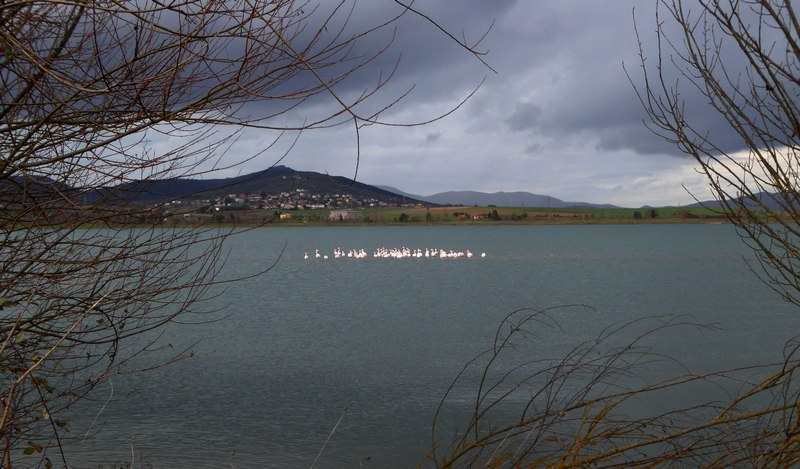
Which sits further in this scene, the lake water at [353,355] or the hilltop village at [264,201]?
the lake water at [353,355]

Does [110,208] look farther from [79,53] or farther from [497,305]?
[497,305]

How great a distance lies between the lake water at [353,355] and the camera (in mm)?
11602

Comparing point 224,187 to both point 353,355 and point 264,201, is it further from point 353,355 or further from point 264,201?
point 353,355

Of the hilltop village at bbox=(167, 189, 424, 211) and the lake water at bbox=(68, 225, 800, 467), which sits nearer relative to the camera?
the hilltop village at bbox=(167, 189, 424, 211)

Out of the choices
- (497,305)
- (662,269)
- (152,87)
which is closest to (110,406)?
(152,87)

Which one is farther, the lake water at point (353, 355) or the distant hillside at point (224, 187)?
the lake water at point (353, 355)

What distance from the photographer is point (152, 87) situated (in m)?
3.62

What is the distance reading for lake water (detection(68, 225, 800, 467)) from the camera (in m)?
11.6

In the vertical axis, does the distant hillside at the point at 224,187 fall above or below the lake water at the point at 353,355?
above

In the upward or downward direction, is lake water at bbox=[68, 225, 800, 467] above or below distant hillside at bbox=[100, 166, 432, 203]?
below

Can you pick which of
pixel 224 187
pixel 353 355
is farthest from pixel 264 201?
pixel 353 355

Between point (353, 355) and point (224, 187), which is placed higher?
point (224, 187)

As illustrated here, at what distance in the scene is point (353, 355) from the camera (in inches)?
738

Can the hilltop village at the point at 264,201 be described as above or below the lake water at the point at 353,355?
above
